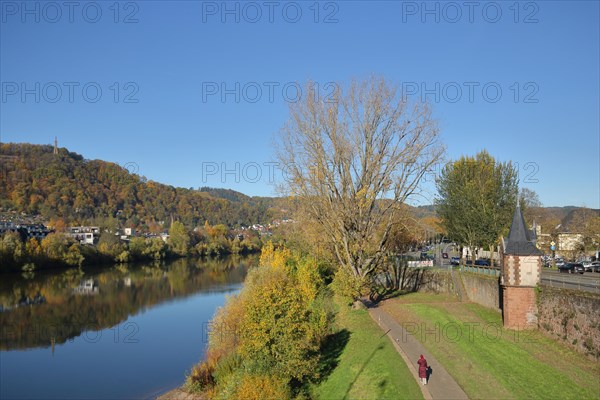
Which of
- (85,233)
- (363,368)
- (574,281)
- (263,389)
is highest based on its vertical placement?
(85,233)

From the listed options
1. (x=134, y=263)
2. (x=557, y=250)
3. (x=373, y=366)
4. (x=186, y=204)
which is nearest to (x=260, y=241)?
(x=134, y=263)

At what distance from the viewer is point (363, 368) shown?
1902 cm

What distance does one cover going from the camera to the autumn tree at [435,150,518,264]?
39906 millimetres

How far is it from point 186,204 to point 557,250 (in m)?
151

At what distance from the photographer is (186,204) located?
192m

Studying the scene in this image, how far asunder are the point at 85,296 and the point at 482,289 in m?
41.2

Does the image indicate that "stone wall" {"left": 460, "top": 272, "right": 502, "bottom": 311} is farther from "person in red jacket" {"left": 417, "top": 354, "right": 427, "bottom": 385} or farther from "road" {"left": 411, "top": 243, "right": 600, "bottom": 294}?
"person in red jacket" {"left": 417, "top": 354, "right": 427, "bottom": 385}

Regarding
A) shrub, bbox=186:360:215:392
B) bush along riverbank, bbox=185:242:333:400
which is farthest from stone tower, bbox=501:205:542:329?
shrub, bbox=186:360:215:392

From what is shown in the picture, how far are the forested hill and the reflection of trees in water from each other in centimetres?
5085

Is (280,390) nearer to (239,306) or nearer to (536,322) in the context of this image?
(239,306)

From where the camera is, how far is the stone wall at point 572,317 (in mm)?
17344

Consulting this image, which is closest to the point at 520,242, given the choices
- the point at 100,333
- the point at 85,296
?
the point at 100,333

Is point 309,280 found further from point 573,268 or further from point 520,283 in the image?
point 573,268

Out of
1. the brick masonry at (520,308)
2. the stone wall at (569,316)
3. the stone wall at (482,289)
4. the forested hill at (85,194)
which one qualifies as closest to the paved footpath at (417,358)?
the brick masonry at (520,308)
